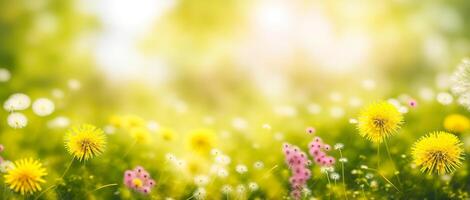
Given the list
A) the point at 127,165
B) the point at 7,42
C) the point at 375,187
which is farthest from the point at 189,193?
the point at 7,42

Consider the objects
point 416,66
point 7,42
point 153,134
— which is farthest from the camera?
point 416,66

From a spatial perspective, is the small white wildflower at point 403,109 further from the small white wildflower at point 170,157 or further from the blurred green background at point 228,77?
the small white wildflower at point 170,157

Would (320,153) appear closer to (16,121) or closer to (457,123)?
(457,123)

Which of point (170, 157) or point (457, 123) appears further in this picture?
point (457, 123)

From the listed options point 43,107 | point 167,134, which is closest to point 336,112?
point 167,134

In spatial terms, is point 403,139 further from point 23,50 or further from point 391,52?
point 23,50

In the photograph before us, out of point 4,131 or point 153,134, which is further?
point 153,134

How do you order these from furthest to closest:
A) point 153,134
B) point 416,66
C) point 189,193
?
point 416,66, point 153,134, point 189,193
